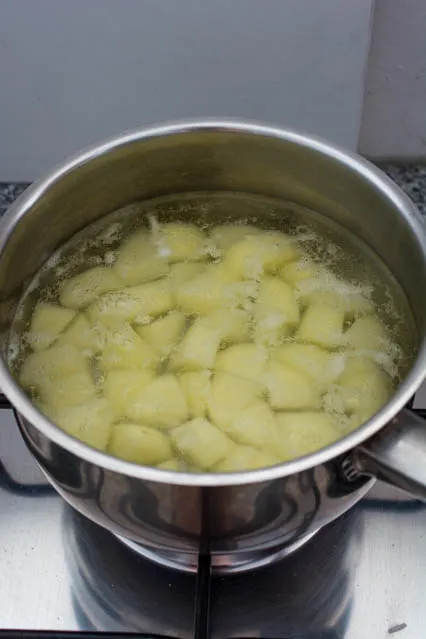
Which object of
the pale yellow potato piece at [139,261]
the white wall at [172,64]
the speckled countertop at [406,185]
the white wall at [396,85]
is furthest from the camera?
the speckled countertop at [406,185]

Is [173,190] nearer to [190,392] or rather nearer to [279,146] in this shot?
[279,146]

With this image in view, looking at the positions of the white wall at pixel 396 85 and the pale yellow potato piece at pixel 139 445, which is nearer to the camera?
the pale yellow potato piece at pixel 139 445

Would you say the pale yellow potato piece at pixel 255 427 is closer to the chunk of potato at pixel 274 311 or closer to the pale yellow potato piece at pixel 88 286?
the chunk of potato at pixel 274 311

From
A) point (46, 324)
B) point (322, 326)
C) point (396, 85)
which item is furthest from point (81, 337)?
point (396, 85)

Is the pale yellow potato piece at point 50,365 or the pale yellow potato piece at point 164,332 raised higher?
the pale yellow potato piece at point 164,332

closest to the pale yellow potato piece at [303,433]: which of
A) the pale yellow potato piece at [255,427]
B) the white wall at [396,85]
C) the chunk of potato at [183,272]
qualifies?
the pale yellow potato piece at [255,427]

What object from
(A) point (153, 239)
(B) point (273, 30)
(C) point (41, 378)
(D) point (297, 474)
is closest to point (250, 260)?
(A) point (153, 239)
